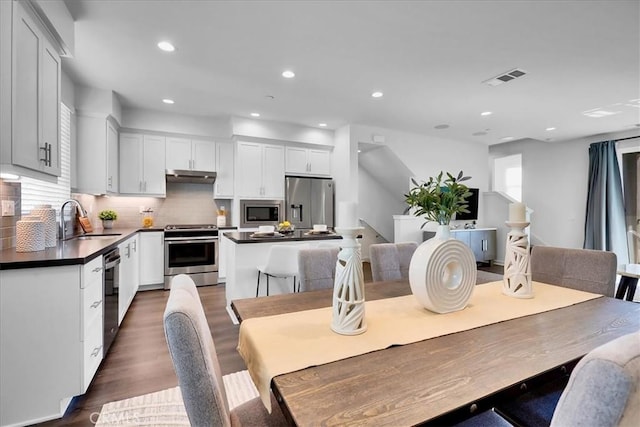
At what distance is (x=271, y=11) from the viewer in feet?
7.29

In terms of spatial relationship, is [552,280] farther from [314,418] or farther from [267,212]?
[267,212]

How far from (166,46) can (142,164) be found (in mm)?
2317

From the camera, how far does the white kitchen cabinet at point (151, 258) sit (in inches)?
168

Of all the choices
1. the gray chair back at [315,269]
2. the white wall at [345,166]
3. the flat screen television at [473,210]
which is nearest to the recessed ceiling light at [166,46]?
the gray chair back at [315,269]

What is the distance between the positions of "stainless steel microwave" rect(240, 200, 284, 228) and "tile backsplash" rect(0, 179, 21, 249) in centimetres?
275

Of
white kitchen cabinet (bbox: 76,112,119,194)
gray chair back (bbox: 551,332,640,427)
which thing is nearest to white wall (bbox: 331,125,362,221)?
white kitchen cabinet (bbox: 76,112,119,194)

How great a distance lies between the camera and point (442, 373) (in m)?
0.85

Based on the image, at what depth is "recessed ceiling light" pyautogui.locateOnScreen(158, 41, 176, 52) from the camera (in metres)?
2.64

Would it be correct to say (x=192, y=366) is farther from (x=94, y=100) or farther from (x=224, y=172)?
(x=224, y=172)

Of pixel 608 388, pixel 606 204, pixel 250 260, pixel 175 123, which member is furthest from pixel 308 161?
pixel 606 204

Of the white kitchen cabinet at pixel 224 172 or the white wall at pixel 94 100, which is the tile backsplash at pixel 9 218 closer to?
the white wall at pixel 94 100

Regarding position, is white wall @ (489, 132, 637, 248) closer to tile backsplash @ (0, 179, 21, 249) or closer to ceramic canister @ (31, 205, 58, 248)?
ceramic canister @ (31, 205, 58, 248)

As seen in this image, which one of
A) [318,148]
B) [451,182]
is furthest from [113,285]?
[318,148]

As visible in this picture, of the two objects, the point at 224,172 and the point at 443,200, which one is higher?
the point at 224,172
